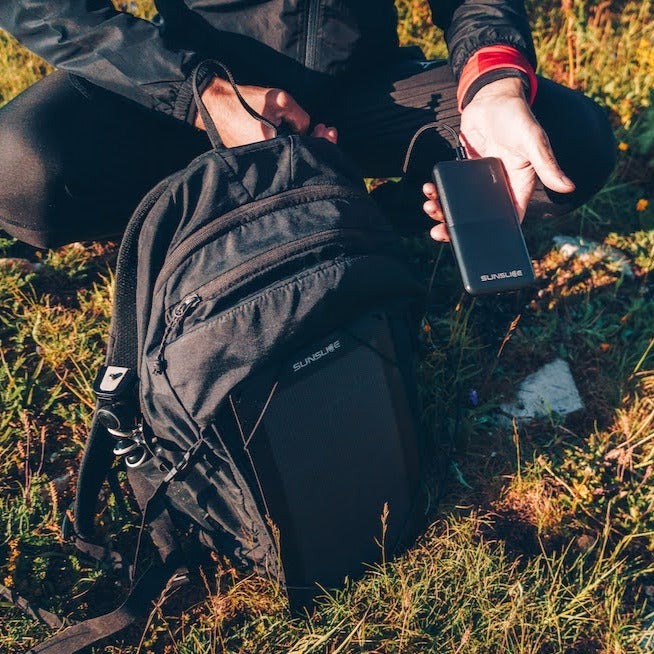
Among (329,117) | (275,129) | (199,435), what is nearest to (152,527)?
(199,435)

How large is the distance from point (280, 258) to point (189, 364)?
0.37 m

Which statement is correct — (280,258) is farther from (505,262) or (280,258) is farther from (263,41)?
(263,41)

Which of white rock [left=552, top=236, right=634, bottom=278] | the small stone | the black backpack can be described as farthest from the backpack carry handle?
white rock [left=552, top=236, right=634, bottom=278]

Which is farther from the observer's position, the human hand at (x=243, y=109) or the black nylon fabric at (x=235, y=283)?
the human hand at (x=243, y=109)

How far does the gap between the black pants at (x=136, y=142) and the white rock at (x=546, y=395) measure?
656 millimetres

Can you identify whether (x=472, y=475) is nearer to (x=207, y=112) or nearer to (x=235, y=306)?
(x=235, y=306)

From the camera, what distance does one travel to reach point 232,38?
193 centimetres

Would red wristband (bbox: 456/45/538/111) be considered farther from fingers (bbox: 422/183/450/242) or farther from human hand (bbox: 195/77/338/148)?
human hand (bbox: 195/77/338/148)

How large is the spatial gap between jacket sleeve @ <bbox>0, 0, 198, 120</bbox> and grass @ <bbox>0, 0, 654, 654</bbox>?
37.5 inches

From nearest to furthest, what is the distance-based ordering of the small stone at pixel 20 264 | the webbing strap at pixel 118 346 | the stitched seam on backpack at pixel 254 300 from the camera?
the stitched seam on backpack at pixel 254 300, the webbing strap at pixel 118 346, the small stone at pixel 20 264

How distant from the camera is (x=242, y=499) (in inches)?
65.6

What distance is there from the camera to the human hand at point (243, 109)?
1827mm

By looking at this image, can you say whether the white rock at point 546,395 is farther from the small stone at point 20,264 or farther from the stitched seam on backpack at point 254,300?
the small stone at point 20,264

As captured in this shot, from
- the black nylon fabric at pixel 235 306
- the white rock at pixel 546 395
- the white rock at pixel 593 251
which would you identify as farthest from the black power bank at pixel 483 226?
the white rock at pixel 593 251
